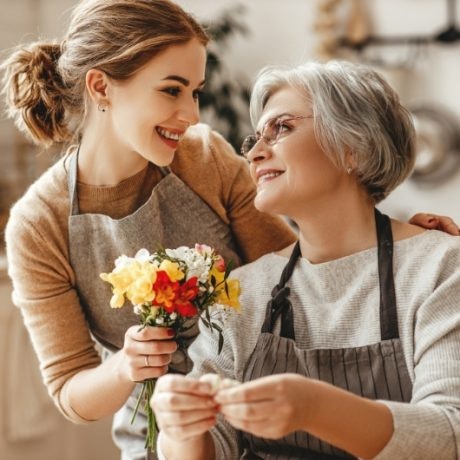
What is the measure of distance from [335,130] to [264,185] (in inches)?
8.3

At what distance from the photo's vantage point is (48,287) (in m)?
2.00

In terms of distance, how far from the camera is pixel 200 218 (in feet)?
6.95

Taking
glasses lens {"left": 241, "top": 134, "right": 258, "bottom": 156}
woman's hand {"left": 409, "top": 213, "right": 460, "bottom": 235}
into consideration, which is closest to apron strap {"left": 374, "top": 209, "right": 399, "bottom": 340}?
woman's hand {"left": 409, "top": 213, "right": 460, "bottom": 235}

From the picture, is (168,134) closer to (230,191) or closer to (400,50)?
(230,191)

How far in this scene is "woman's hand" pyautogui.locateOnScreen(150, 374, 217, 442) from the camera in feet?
4.54

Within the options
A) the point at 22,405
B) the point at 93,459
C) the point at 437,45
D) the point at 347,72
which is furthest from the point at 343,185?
the point at 437,45

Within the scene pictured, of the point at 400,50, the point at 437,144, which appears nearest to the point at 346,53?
the point at 400,50

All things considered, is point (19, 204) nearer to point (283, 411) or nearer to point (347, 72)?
point (347, 72)

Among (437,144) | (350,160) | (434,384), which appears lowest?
(437,144)

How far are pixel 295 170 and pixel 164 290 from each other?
0.47m

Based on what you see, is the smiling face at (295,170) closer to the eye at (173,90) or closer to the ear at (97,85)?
the eye at (173,90)

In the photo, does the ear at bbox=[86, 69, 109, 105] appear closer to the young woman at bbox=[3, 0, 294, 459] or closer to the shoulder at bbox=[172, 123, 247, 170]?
the young woman at bbox=[3, 0, 294, 459]

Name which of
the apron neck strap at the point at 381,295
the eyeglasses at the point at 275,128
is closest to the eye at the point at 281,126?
the eyeglasses at the point at 275,128

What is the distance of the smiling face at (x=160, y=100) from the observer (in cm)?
186
